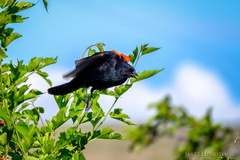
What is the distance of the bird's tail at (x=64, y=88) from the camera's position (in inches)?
170

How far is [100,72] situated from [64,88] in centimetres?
103

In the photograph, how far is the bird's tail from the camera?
14.2 feet

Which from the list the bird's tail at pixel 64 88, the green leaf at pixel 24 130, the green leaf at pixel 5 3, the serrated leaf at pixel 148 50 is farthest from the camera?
the bird's tail at pixel 64 88

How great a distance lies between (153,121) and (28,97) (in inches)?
161

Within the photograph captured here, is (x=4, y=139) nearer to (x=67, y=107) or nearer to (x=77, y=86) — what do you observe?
(x=67, y=107)

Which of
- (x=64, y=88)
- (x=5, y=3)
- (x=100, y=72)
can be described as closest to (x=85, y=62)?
(x=64, y=88)

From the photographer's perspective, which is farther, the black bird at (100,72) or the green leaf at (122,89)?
the black bird at (100,72)

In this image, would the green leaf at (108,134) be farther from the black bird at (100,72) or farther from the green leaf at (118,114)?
the black bird at (100,72)

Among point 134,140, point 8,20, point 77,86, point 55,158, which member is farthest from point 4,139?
point 134,140

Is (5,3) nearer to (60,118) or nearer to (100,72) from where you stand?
(60,118)

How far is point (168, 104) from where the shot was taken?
7781mm

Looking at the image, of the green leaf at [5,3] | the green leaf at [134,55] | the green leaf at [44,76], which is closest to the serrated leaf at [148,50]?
the green leaf at [134,55]

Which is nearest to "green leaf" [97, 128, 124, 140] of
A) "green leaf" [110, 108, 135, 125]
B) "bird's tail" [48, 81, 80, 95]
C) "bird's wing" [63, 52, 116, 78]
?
"green leaf" [110, 108, 135, 125]

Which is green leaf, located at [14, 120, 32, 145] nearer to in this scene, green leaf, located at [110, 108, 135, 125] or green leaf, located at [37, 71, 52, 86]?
green leaf, located at [37, 71, 52, 86]
